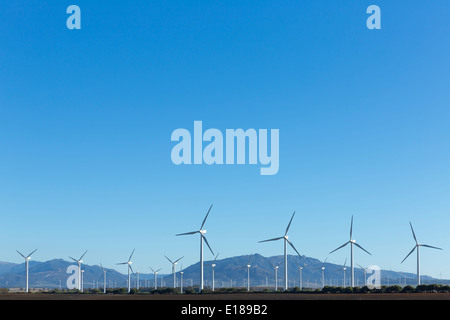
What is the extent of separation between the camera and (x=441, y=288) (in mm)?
136125

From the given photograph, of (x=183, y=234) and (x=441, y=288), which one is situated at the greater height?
(x=183, y=234)
